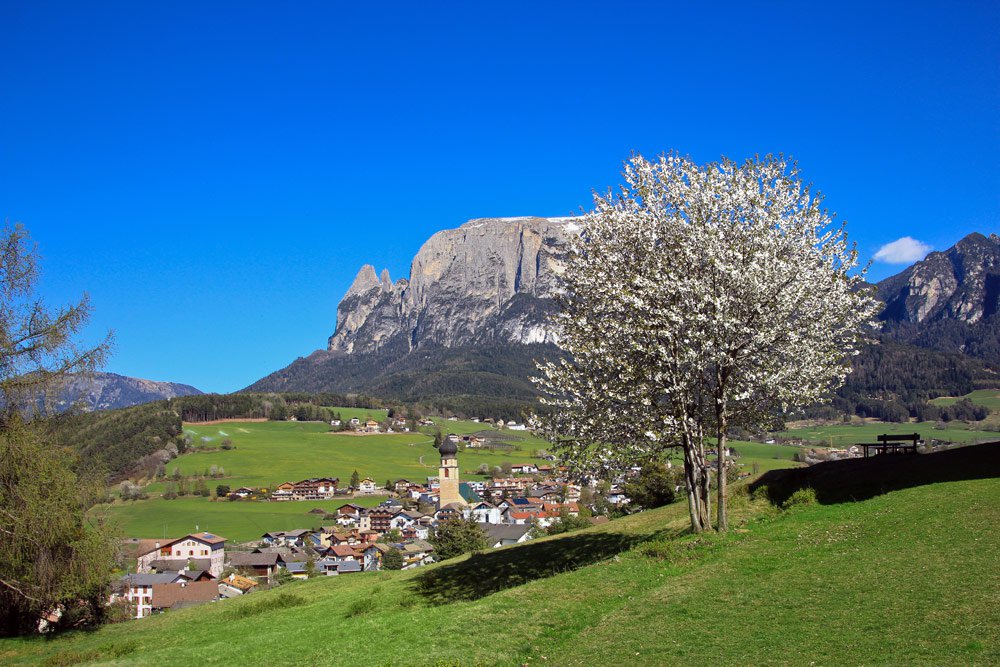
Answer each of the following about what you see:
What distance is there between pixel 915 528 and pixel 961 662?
27.7ft

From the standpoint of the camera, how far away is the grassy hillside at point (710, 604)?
13219mm

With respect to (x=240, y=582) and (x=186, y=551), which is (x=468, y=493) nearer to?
(x=186, y=551)

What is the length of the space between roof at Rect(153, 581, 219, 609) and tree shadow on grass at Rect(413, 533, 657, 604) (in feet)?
162

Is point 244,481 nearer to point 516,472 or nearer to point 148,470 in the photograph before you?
point 148,470

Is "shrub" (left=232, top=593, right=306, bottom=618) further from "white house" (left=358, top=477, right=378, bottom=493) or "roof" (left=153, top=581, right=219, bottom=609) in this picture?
"white house" (left=358, top=477, right=378, bottom=493)

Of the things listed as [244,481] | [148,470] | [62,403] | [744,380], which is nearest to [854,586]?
[744,380]

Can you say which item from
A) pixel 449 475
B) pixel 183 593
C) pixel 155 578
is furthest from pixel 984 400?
pixel 155 578

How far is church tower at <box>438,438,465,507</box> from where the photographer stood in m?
125

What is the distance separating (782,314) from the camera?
21.7 meters

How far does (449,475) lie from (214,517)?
130 feet

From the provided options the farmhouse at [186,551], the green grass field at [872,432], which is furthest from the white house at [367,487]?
the green grass field at [872,432]

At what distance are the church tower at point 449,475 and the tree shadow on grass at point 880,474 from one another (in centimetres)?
9759

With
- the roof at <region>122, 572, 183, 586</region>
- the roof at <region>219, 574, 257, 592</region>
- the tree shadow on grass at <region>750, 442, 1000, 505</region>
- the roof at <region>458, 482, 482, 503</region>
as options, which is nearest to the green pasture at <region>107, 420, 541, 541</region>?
the roof at <region>458, 482, 482, 503</region>


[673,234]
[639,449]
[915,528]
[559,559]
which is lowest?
[559,559]
